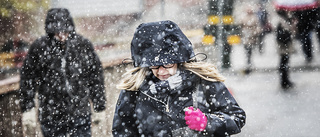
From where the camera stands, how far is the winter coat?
237cm

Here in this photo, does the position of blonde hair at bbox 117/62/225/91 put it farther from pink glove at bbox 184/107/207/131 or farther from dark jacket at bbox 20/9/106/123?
dark jacket at bbox 20/9/106/123

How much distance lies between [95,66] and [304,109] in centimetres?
366

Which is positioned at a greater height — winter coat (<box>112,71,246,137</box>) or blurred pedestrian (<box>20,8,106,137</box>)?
winter coat (<box>112,71,246,137</box>)

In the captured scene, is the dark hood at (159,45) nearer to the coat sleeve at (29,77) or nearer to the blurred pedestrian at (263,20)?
the coat sleeve at (29,77)

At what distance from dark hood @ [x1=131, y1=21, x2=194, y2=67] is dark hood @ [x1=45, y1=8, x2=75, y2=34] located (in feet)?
5.98

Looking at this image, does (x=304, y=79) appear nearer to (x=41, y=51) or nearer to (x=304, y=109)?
(x=304, y=109)

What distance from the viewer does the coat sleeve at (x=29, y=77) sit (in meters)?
3.88

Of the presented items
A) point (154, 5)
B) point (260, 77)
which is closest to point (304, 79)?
point (260, 77)

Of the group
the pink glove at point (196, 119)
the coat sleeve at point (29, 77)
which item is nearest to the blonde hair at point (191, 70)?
the pink glove at point (196, 119)

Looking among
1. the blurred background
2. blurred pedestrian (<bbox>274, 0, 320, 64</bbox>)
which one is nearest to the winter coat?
the blurred background

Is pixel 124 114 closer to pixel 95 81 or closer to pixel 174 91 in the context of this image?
pixel 174 91

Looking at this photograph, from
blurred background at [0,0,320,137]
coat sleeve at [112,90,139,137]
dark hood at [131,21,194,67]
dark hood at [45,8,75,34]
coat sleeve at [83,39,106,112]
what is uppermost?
dark hood at [131,21,194,67]

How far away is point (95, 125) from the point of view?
17.1 feet

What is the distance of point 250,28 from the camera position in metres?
10.4
